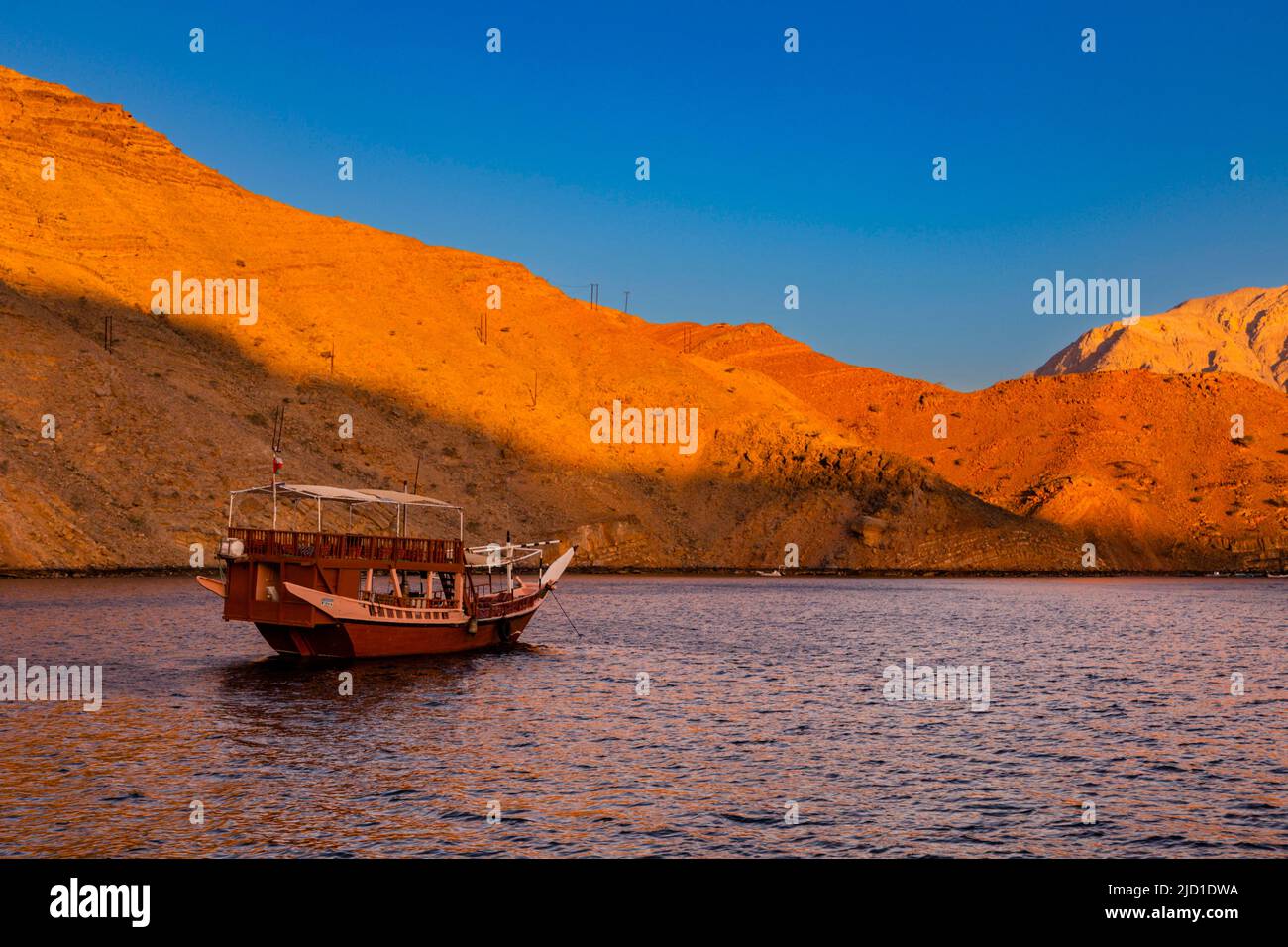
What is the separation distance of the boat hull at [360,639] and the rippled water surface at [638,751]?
148cm

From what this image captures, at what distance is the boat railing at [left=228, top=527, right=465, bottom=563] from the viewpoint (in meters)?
53.0

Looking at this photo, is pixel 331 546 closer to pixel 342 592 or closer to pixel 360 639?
pixel 342 592

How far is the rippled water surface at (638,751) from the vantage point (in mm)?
23656

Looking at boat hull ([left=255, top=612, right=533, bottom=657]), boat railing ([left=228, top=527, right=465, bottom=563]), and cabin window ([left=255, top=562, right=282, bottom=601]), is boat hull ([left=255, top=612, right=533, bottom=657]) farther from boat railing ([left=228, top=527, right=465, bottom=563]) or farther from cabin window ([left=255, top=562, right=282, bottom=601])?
boat railing ([left=228, top=527, right=465, bottom=563])

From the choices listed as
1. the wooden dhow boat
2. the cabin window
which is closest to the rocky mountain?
the wooden dhow boat

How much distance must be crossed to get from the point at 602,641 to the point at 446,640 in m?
10.3

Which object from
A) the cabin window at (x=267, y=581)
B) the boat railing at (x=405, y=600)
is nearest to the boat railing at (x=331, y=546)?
the cabin window at (x=267, y=581)

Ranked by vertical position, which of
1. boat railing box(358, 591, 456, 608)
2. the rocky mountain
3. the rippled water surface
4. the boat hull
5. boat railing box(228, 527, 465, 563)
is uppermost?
the rocky mountain

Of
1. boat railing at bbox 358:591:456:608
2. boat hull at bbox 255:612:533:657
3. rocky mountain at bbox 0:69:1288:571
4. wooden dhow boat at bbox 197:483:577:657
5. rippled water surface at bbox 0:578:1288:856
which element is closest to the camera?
rippled water surface at bbox 0:578:1288:856

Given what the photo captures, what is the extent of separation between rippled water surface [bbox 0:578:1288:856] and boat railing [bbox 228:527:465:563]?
16.8 feet

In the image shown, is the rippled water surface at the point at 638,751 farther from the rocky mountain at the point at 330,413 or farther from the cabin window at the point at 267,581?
the rocky mountain at the point at 330,413
